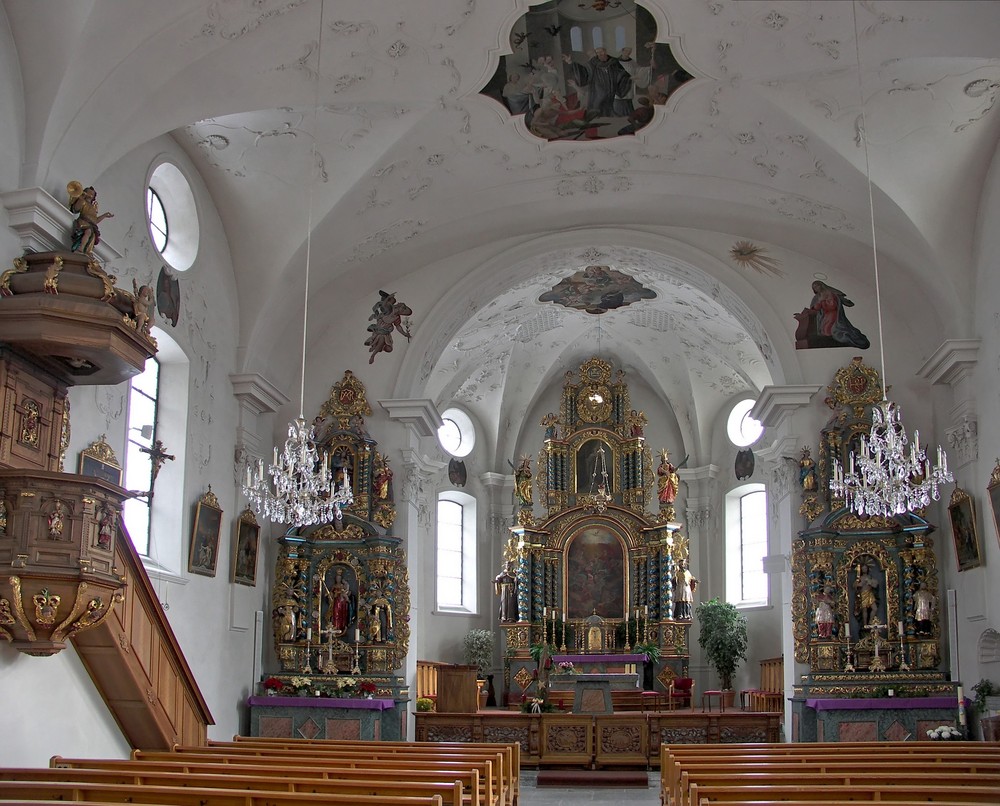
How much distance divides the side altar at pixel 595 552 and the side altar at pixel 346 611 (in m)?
6.50

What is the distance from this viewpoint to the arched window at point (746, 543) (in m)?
24.7

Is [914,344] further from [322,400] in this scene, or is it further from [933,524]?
[322,400]

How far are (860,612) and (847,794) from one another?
30.9ft

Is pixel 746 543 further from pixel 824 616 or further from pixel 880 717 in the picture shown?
pixel 880 717

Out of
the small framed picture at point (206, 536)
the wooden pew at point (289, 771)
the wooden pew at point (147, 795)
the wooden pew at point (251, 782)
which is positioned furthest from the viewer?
the small framed picture at point (206, 536)

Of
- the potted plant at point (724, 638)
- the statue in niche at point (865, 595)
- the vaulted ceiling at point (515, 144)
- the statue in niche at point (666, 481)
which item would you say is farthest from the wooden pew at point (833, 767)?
the statue in niche at point (666, 481)

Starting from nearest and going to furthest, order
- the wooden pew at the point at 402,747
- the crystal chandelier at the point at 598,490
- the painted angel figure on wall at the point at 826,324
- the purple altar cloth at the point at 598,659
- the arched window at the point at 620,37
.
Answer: the wooden pew at the point at 402,747
the arched window at the point at 620,37
the painted angel figure on wall at the point at 826,324
the purple altar cloth at the point at 598,659
the crystal chandelier at the point at 598,490

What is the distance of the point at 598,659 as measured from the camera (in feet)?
76.9

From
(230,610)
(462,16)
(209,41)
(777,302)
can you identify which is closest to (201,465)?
(230,610)

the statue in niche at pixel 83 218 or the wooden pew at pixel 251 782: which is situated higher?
the statue in niche at pixel 83 218

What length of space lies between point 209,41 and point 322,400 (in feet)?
25.1

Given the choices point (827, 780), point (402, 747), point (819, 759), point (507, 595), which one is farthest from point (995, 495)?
point (507, 595)

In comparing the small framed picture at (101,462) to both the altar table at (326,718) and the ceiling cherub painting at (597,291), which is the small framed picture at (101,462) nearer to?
the altar table at (326,718)

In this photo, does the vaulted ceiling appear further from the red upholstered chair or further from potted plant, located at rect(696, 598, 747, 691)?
the red upholstered chair
